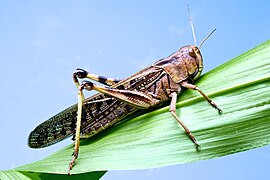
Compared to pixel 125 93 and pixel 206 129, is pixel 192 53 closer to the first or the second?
pixel 125 93

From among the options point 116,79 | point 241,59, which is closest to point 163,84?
point 116,79

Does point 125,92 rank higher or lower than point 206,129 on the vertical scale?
higher

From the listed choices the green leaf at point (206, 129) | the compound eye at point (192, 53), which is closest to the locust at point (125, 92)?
the compound eye at point (192, 53)

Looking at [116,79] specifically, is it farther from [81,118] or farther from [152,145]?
[152,145]

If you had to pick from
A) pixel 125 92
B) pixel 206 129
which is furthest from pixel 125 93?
pixel 206 129

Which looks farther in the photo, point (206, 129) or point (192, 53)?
point (192, 53)

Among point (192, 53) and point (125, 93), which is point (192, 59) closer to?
point (192, 53)

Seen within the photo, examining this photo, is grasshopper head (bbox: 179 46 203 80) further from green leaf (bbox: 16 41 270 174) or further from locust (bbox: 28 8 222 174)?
green leaf (bbox: 16 41 270 174)
